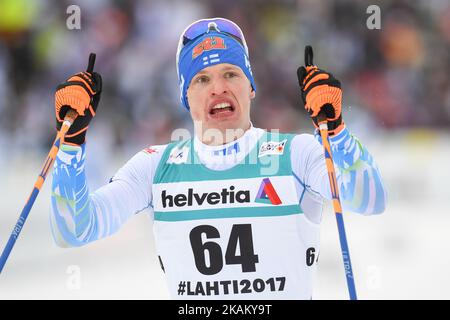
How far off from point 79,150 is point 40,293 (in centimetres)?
267

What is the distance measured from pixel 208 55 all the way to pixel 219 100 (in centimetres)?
25

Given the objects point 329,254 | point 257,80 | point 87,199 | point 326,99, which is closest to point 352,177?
point 326,99

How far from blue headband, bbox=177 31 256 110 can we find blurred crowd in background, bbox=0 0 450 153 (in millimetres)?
5372

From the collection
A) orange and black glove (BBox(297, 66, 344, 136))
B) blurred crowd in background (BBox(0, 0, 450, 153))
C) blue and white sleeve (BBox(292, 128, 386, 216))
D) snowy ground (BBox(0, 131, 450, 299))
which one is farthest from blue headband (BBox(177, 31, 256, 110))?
blurred crowd in background (BBox(0, 0, 450, 153))

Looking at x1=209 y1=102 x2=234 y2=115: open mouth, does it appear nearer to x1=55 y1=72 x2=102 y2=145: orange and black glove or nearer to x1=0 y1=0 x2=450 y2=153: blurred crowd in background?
x1=55 y1=72 x2=102 y2=145: orange and black glove

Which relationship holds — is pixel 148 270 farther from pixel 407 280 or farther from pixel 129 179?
pixel 129 179

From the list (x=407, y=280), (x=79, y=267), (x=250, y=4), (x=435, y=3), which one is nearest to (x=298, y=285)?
(x=407, y=280)

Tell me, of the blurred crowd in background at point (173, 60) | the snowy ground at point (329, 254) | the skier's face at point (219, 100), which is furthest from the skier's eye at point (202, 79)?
the blurred crowd in background at point (173, 60)

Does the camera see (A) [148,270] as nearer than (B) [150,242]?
Yes

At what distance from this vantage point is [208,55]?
361cm

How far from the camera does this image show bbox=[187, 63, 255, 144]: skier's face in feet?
11.5

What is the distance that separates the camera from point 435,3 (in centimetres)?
1112

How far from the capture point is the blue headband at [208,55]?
361 centimetres

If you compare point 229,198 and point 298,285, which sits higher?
point 229,198
